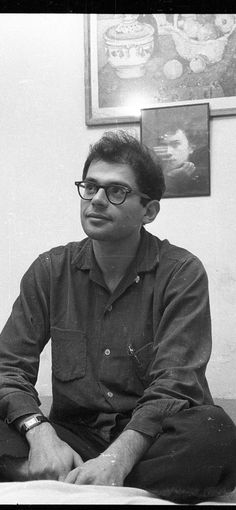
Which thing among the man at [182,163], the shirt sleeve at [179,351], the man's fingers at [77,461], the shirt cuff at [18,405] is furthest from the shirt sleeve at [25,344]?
the man at [182,163]

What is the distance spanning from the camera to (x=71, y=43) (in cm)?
129

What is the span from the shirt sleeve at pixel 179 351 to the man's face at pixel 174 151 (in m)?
0.21

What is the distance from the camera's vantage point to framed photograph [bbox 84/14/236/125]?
48.3 inches

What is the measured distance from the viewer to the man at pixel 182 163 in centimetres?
127

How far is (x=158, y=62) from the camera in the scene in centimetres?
125

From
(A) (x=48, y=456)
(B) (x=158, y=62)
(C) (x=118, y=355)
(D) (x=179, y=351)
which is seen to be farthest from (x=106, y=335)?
(B) (x=158, y=62)

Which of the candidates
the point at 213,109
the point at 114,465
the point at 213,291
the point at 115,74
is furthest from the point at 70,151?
the point at 114,465

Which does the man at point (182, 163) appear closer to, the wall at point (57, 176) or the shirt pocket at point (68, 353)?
the wall at point (57, 176)

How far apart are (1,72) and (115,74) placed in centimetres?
26

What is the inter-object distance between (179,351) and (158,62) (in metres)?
0.60

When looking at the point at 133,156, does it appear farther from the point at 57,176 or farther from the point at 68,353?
the point at 68,353

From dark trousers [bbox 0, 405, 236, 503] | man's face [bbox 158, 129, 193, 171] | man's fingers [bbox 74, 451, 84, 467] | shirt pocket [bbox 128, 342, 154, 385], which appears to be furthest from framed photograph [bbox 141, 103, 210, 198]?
man's fingers [bbox 74, 451, 84, 467]

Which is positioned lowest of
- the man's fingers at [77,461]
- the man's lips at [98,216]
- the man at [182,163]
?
the man's fingers at [77,461]

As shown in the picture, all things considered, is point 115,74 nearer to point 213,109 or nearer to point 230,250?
point 213,109
